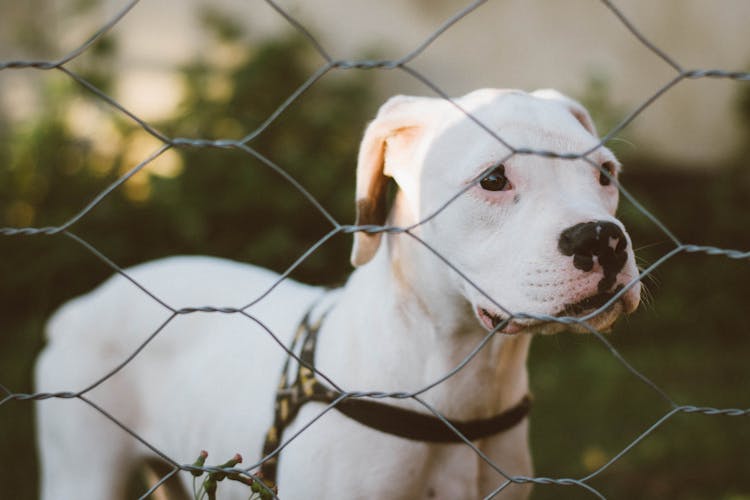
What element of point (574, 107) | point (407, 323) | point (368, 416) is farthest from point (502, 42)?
point (368, 416)

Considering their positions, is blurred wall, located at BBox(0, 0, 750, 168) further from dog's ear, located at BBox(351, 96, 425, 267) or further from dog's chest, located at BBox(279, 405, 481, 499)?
dog's chest, located at BBox(279, 405, 481, 499)

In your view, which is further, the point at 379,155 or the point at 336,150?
the point at 336,150

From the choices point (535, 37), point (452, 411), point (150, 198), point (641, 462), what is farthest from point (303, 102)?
point (452, 411)

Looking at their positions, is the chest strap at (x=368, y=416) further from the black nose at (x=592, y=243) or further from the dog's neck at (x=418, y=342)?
the black nose at (x=592, y=243)

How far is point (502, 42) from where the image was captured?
5367 mm

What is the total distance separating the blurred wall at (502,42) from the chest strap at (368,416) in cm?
364

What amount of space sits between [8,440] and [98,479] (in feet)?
4.80

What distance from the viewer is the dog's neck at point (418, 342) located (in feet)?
5.71

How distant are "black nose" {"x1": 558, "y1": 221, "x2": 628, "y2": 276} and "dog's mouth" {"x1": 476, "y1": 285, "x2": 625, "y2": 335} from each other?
6 centimetres

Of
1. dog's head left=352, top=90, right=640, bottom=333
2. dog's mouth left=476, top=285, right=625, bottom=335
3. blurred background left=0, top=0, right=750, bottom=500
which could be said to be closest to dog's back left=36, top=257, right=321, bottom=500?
dog's head left=352, top=90, right=640, bottom=333

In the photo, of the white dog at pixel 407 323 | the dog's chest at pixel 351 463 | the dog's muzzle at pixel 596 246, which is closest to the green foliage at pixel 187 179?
the white dog at pixel 407 323

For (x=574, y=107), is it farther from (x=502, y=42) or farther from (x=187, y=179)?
(x=502, y=42)

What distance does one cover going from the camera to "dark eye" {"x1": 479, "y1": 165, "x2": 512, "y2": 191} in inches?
63.1

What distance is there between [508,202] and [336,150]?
3355 mm
